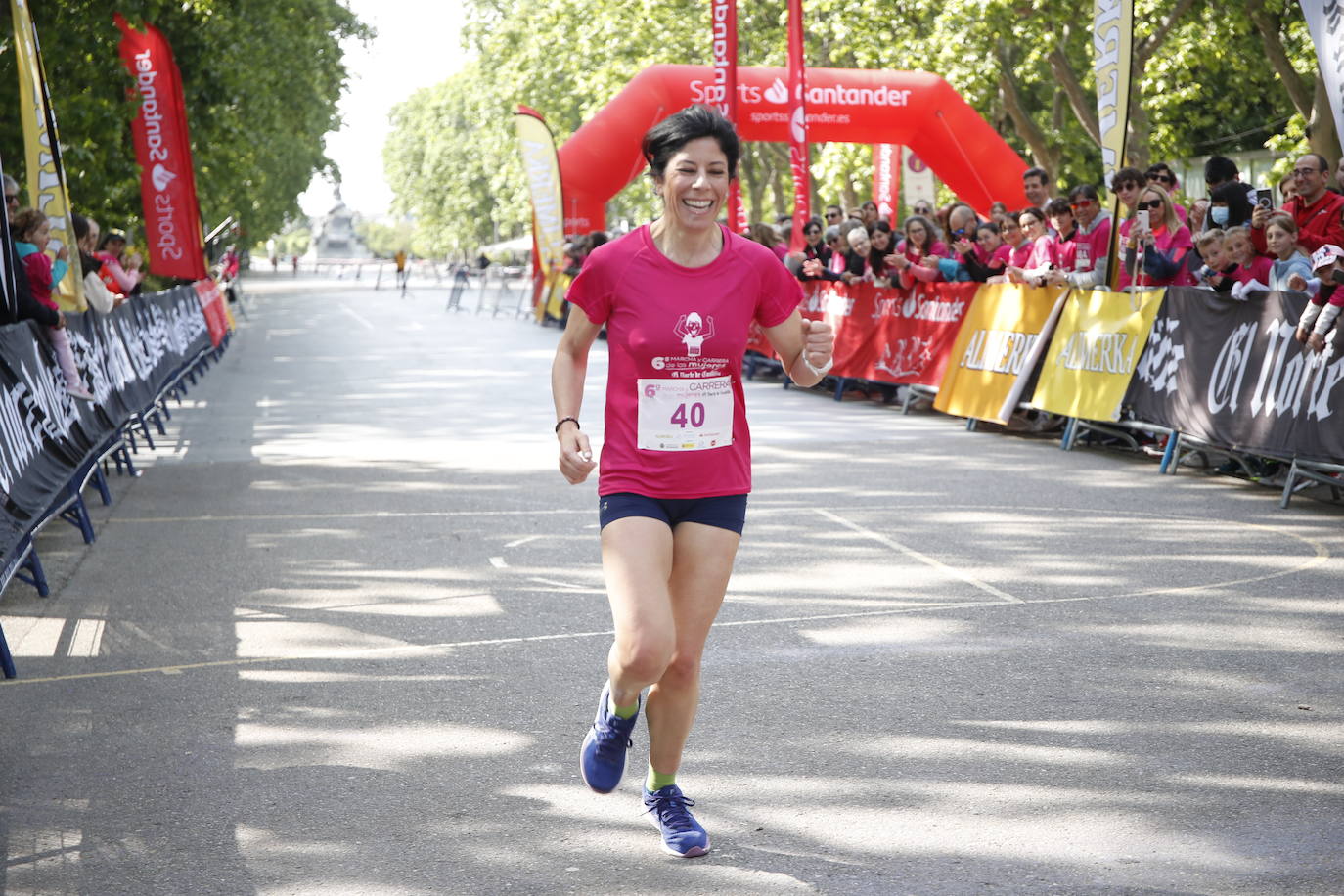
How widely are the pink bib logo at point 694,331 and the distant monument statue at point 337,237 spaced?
16756 centimetres

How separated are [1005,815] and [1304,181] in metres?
7.90

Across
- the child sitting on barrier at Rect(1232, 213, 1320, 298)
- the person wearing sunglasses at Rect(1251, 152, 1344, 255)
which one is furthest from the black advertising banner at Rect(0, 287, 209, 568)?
the person wearing sunglasses at Rect(1251, 152, 1344, 255)

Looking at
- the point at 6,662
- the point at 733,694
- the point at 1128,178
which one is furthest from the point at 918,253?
the point at 6,662

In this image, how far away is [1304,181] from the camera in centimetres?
1148

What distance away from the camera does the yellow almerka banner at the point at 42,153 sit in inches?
503

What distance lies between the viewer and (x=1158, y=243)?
13.4 meters

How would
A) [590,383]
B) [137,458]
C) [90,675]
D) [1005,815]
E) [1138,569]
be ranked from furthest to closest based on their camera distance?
[590,383]
[137,458]
[1138,569]
[90,675]
[1005,815]

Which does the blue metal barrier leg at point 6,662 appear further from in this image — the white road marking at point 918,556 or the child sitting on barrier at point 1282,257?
the child sitting on barrier at point 1282,257

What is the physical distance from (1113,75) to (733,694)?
32.2ft

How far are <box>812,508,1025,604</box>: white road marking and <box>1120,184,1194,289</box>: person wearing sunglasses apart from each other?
3954 mm

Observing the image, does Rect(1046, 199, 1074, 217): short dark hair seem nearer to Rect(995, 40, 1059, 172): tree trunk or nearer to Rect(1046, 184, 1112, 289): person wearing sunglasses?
Rect(1046, 184, 1112, 289): person wearing sunglasses

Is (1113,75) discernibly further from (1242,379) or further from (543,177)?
(543,177)

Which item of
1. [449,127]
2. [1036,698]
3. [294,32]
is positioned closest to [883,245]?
[1036,698]

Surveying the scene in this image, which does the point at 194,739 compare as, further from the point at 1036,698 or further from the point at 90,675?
the point at 1036,698
